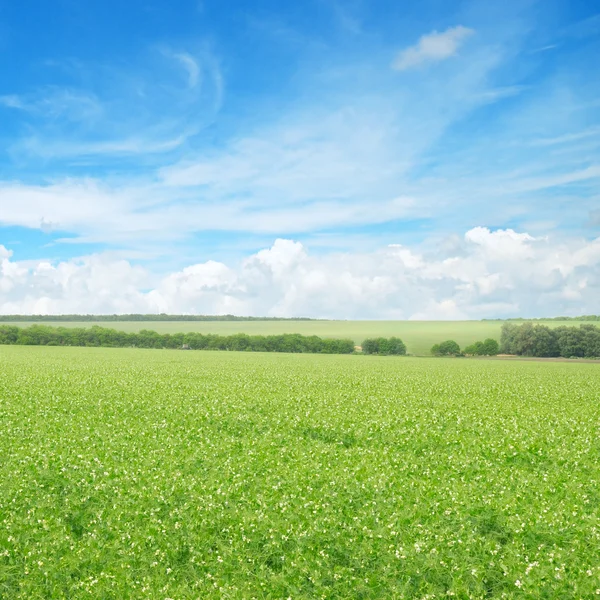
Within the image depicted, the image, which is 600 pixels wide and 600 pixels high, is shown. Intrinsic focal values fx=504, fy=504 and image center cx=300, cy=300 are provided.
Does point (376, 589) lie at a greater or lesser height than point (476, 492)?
lesser

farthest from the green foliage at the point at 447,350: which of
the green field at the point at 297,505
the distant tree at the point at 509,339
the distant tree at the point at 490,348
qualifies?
the green field at the point at 297,505

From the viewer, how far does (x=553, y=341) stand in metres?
107

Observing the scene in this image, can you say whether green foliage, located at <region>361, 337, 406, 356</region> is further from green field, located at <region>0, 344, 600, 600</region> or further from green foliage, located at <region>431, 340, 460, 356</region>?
green field, located at <region>0, 344, 600, 600</region>

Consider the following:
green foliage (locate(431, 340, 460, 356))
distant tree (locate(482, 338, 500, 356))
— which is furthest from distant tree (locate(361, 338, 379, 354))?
distant tree (locate(482, 338, 500, 356))

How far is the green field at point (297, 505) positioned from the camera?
33.1ft

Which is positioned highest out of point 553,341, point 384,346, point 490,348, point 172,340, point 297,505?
point 553,341

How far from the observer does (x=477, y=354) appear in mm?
114500

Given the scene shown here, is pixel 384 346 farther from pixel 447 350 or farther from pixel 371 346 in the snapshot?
pixel 447 350

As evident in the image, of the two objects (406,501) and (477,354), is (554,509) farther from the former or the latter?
(477,354)

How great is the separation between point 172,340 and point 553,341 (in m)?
89.4

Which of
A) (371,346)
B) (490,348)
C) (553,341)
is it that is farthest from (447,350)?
(553,341)

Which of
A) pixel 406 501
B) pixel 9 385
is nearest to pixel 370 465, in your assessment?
pixel 406 501

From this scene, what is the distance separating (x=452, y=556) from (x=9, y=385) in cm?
3009

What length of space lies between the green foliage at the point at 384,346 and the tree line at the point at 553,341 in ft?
75.4
